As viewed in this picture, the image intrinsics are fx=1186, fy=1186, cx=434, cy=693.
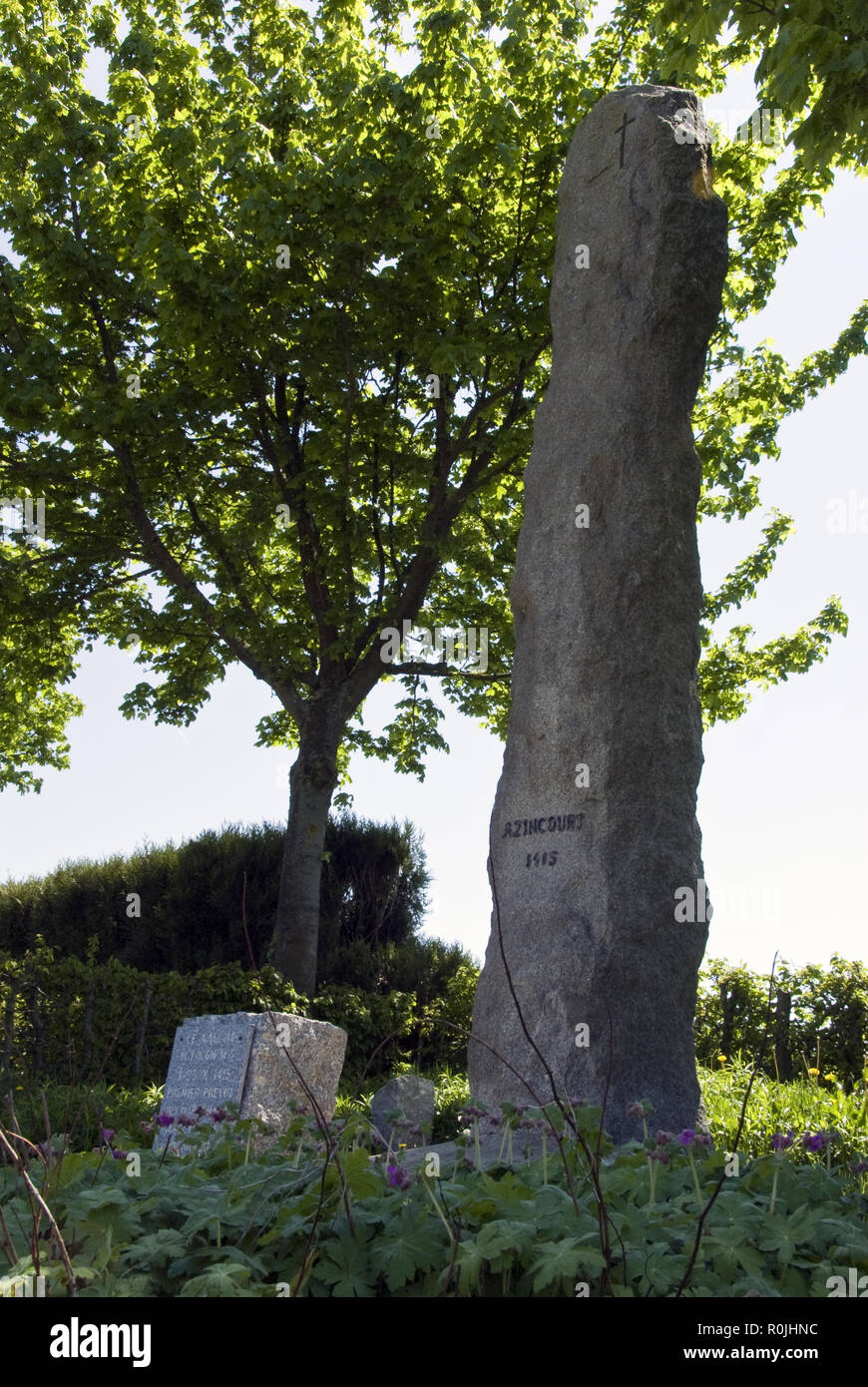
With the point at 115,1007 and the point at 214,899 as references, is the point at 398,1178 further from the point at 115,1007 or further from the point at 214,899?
the point at 214,899

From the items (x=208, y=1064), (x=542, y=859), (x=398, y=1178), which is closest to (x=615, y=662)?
(x=542, y=859)

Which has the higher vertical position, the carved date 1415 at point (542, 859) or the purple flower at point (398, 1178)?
the carved date 1415 at point (542, 859)

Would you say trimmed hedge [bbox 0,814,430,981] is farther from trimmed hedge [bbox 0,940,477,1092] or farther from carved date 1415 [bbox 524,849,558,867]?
carved date 1415 [bbox 524,849,558,867]

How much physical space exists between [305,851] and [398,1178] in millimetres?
11075

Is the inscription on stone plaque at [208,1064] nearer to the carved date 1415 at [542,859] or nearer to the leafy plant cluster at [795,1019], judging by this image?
the carved date 1415 at [542,859]

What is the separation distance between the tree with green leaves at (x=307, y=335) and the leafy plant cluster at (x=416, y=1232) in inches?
402

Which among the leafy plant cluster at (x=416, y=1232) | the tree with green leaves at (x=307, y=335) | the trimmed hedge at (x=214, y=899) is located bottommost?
the leafy plant cluster at (x=416, y=1232)

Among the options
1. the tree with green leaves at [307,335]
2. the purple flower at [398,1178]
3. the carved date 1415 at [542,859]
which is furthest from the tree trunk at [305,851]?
the purple flower at [398,1178]

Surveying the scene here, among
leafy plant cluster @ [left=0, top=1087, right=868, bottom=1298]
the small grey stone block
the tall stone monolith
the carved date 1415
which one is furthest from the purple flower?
the small grey stone block

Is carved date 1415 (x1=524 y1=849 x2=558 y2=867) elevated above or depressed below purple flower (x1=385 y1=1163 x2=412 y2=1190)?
above

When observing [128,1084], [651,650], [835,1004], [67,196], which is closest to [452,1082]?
[128,1084]

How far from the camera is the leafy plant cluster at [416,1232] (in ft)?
8.97

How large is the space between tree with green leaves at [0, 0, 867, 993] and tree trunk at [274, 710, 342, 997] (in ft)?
0.12

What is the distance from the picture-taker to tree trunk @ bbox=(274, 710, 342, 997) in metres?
14.1
